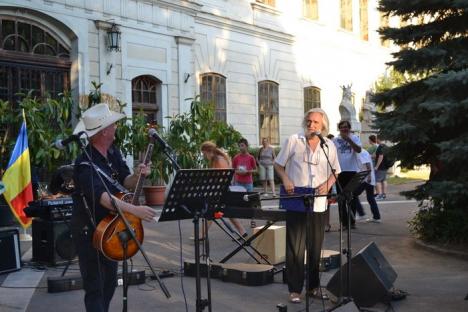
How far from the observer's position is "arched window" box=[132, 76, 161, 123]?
18.2 meters

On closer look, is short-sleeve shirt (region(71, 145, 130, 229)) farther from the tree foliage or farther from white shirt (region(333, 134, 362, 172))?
white shirt (region(333, 134, 362, 172))

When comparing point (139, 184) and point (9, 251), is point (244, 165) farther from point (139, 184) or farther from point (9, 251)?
point (139, 184)

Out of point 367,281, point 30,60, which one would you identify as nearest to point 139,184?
point 367,281

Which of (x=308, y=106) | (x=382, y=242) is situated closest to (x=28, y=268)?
(x=382, y=242)

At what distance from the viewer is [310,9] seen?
26.1 metres

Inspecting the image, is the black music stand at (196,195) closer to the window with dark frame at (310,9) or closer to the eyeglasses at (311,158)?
the eyeglasses at (311,158)

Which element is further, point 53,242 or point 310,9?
point 310,9

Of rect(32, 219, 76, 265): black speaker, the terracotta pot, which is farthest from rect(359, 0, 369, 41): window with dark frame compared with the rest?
rect(32, 219, 76, 265): black speaker

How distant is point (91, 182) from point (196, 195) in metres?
0.82

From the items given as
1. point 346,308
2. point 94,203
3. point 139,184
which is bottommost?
point 346,308

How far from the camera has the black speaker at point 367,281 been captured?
19.4 feet

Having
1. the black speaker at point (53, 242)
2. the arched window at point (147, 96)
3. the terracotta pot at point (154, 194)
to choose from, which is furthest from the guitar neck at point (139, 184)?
the arched window at point (147, 96)

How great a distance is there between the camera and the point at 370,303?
5.97m

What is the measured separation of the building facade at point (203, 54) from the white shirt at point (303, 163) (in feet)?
17.4
